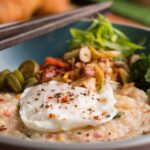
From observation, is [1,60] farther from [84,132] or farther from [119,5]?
[119,5]

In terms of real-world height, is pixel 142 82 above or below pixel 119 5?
below

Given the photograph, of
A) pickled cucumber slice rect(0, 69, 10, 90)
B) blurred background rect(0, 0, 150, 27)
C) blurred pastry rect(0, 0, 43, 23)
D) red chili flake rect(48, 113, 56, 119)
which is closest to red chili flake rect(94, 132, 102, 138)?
red chili flake rect(48, 113, 56, 119)

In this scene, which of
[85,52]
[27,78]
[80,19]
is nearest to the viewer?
[27,78]

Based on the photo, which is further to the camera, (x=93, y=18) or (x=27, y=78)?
(x=93, y=18)

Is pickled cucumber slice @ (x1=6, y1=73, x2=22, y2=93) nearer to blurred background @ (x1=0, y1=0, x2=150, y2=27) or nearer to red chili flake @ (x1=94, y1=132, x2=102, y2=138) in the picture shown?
red chili flake @ (x1=94, y1=132, x2=102, y2=138)

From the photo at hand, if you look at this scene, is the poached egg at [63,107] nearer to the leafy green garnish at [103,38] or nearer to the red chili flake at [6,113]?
the red chili flake at [6,113]

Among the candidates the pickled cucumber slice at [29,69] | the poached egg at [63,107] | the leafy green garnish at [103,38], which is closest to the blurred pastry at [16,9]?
the leafy green garnish at [103,38]

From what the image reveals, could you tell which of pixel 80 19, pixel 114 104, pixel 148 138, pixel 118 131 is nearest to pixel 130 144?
pixel 148 138
